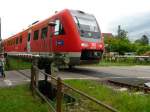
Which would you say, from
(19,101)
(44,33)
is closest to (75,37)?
(44,33)

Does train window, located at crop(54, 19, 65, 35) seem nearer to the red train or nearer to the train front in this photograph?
the red train

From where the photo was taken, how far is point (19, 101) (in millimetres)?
10906

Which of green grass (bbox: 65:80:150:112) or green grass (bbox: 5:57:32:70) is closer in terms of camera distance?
green grass (bbox: 65:80:150:112)

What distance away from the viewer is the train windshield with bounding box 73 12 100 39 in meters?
19.7

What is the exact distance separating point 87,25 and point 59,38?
1.70 meters

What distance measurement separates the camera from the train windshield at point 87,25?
774 inches

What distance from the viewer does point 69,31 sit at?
1923 cm

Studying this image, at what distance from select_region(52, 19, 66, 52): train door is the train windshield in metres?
0.92

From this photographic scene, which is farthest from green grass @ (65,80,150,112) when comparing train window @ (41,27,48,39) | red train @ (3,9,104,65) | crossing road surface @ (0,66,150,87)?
train window @ (41,27,48,39)

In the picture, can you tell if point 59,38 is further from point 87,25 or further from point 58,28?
point 87,25

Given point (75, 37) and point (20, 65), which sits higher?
point (75, 37)

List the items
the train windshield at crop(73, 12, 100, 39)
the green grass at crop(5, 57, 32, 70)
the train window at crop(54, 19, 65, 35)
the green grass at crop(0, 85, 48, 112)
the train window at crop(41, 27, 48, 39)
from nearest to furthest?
the green grass at crop(0, 85, 48, 112) < the train windshield at crop(73, 12, 100, 39) < the train window at crop(54, 19, 65, 35) < the train window at crop(41, 27, 48, 39) < the green grass at crop(5, 57, 32, 70)

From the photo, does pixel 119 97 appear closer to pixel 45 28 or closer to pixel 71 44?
pixel 71 44

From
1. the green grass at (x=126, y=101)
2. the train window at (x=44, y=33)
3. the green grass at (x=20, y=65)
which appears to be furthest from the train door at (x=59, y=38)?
the green grass at (x=126, y=101)
